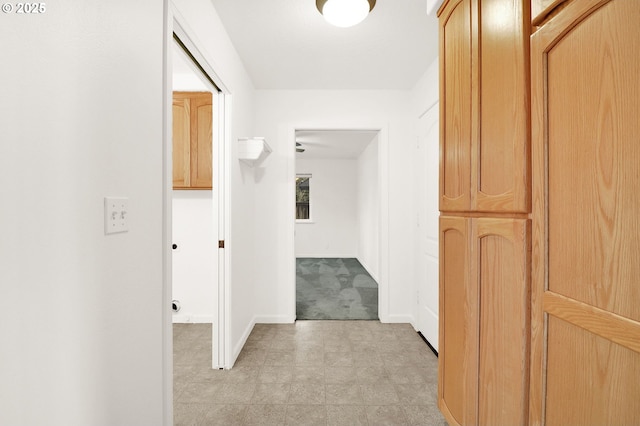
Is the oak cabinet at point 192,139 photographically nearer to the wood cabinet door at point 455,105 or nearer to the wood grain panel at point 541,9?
the wood cabinet door at point 455,105

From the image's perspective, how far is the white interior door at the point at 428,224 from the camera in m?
2.61

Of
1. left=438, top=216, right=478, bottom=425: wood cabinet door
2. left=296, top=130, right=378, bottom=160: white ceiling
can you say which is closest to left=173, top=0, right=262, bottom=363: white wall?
left=438, top=216, right=478, bottom=425: wood cabinet door

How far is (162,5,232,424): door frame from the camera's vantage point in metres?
1.32

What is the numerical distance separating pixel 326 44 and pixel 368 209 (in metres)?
4.21

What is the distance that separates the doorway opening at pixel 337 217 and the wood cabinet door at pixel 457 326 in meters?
2.52

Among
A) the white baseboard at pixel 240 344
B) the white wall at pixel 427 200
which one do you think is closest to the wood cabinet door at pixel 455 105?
the white wall at pixel 427 200

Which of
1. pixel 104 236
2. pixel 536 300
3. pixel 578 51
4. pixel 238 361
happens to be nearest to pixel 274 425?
pixel 238 361

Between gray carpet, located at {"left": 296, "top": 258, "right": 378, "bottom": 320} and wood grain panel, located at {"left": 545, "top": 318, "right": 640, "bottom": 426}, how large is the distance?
2545mm

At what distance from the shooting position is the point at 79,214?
0.84 metres

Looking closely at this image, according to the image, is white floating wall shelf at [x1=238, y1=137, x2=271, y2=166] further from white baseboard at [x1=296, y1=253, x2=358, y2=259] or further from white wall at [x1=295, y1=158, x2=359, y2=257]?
white baseboard at [x1=296, y1=253, x2=358, y2=259]

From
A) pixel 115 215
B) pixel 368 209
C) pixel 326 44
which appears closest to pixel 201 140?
pixel 326 44

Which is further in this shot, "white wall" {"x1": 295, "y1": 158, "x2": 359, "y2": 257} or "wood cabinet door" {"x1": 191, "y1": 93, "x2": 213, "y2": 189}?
"white wall" {"x1": 295, "y1": 158, "x2": 359, "y2": 257}

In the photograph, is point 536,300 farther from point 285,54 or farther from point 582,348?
point 285,54

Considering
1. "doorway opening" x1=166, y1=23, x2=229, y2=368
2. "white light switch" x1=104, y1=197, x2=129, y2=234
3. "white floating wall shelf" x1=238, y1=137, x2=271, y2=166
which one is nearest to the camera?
"white light switch" x1=104, y1=197, x2=129, y2=234
